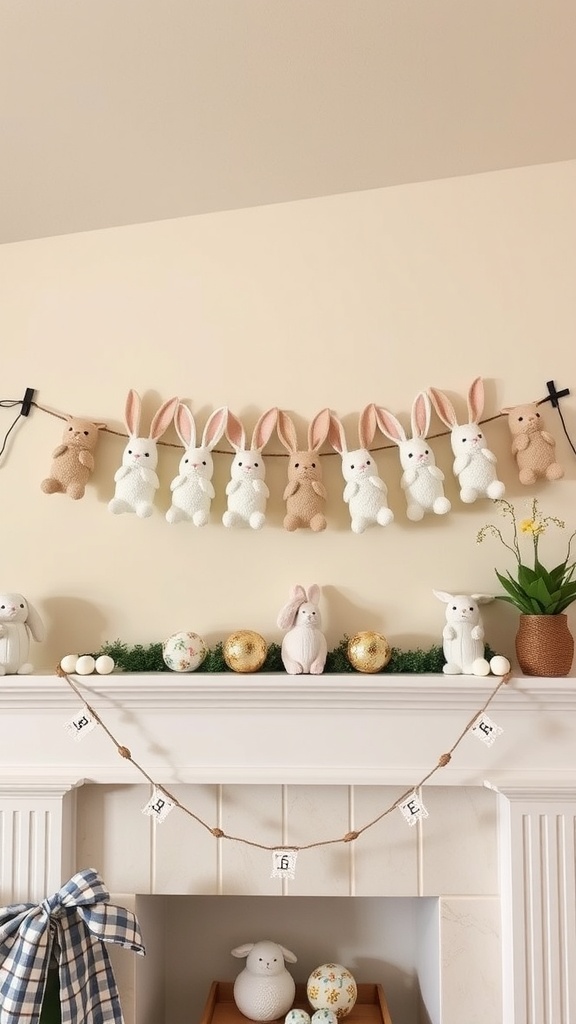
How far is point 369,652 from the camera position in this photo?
1.62 m

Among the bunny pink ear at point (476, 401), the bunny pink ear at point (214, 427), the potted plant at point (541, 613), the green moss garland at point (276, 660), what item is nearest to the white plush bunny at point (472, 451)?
the bunny pink ear at point (476, 401)

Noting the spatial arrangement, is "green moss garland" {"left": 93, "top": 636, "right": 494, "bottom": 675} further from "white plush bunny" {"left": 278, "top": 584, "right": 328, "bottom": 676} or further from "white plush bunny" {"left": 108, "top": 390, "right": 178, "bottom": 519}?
"white plush bunny" {"left": 108, "top": 390, "right": 178, "bottom": 519}

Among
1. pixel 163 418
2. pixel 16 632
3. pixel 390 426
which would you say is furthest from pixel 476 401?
pixel 16 632

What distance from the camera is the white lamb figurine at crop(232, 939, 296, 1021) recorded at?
66.4 inches

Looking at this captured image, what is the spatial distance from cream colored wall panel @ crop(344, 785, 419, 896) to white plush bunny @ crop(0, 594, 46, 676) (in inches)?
29.0

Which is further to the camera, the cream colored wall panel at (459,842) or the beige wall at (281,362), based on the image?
the beige wall at (281,362)

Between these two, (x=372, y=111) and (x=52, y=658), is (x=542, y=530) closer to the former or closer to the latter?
(x=372, y=111)

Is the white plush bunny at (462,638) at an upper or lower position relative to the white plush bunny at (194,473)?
lower

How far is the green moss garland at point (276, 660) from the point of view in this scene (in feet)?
5.44

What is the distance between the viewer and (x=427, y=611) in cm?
173

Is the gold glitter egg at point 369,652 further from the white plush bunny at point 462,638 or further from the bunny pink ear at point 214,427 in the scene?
the bunny pink ear at point 214,427

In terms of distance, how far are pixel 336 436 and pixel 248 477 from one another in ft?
0.69

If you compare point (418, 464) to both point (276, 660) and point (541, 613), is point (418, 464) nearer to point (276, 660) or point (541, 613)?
point (541, 613)

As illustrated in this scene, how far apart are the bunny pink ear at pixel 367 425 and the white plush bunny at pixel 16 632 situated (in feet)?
2.53
